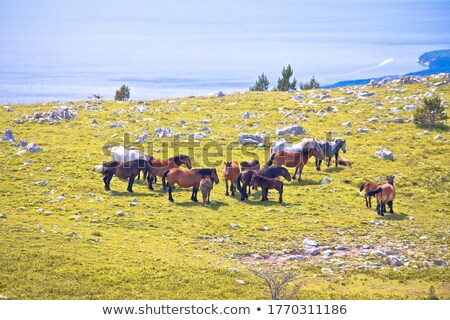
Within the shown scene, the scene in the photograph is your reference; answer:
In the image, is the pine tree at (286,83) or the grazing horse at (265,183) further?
the pine tree at (286,83)

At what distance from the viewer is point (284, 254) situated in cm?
1889

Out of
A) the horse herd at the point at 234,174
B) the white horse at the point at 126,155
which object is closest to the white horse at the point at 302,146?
the horse herd at the point at 234,174

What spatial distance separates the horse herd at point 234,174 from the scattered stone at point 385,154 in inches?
147

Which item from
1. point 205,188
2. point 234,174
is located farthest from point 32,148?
point 205,188

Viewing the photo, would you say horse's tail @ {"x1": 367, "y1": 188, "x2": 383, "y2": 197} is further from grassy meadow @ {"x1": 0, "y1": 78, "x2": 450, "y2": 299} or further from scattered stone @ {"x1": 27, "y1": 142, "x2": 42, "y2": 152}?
scattered stone @ {"x1": 27, "y1": 142, "x2": 42, "y2": 152}

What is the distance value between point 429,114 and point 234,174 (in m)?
18.3

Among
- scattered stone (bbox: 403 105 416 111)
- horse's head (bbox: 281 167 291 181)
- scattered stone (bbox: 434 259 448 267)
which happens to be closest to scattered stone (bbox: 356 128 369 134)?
scattered stone (bbox: 403 105 416 111)

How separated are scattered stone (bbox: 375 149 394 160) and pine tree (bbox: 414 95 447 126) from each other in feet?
26.2

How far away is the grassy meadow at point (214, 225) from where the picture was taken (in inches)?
634

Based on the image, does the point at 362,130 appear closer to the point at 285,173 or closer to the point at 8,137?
the point at 285,173

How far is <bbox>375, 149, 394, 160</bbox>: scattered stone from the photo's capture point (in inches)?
1270

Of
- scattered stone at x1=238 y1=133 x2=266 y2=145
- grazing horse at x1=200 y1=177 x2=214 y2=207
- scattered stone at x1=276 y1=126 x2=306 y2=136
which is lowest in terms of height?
grazing horse at x1=200 y1=177 x2=214 y2=207

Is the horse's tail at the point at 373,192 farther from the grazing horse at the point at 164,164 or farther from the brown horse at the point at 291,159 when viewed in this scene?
the grazing horse at the point at 164,164

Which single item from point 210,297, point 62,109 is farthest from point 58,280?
point 62,109
